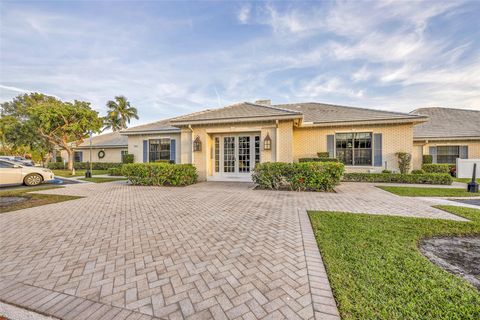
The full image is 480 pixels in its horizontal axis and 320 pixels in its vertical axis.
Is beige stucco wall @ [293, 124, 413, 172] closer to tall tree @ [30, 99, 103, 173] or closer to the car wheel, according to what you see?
the car wheel

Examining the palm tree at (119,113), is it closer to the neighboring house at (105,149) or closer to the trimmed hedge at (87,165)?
the neighboring house at (105,149)

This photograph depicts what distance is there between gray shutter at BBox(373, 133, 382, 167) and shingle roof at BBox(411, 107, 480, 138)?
4958 millimetres

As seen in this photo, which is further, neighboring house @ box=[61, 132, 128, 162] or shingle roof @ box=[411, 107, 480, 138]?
neighboring house @ box=[61, 132, 128, 162]

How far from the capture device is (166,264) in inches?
107

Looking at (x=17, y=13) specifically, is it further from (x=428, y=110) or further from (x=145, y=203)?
(x=428, y=110)

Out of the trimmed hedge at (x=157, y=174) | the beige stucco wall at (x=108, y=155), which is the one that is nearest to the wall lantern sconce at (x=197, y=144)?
the trimmed hedge at (x=157, y=174)

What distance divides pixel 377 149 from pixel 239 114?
28.0 ft

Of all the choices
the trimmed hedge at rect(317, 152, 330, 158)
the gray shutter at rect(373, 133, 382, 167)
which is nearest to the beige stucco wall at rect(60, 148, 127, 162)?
the trimmed hedge at rect(317, 152, 330, 158)

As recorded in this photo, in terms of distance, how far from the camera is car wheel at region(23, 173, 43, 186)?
10405 mm

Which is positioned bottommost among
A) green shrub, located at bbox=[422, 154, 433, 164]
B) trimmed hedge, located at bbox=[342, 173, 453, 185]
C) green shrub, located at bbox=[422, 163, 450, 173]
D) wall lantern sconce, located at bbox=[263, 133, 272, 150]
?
trimmed hedge, located at bbox=[342, 173, 453, 185]

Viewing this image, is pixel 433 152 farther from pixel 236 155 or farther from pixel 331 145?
pixel 236 155

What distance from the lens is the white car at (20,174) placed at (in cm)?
979

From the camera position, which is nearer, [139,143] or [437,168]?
[437,168]

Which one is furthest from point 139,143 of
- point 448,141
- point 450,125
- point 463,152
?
point 450,125
